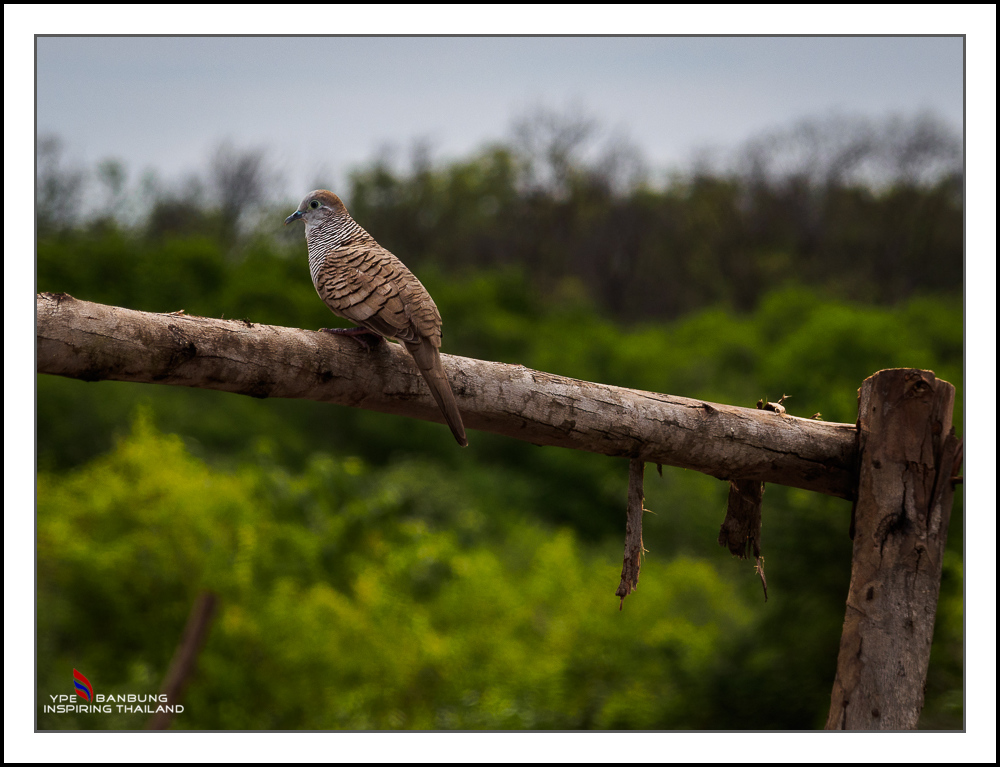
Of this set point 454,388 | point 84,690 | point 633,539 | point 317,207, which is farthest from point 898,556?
point 84,690

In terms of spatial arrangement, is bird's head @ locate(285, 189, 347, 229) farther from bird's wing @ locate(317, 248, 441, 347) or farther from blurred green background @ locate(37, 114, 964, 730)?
blurred green background @ locate(37, 114, 964, 730)

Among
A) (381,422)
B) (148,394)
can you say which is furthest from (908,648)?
(381,422)

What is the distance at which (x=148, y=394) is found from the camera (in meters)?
13.4

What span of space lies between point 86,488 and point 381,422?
278 inches

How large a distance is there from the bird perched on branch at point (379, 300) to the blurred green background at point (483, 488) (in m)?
3.52

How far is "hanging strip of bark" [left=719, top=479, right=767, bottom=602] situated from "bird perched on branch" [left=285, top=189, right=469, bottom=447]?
1.07 metres

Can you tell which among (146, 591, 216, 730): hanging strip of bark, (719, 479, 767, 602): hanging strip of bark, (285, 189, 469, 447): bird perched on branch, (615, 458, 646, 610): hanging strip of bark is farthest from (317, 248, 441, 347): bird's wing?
(146, 591, 216, 730): hanging strip of bark

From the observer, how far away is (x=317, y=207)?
2.88 meters

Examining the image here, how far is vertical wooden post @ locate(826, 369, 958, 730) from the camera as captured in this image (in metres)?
2.30

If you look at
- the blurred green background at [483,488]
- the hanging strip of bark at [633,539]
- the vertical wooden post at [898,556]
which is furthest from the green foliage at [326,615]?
the hanging strip of bark at [633,539]

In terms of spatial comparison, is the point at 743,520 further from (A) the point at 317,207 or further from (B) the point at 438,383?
(A) the point at 317,207

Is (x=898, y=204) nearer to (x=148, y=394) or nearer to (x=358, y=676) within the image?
(x=358, y=676)

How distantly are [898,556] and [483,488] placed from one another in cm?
1375

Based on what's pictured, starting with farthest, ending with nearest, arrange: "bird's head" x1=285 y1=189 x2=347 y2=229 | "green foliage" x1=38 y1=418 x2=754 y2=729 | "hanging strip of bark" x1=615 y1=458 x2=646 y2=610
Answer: "green foliage" x1=38 y1=418 x2=754 y2=729 → "bird's head" x1=285 y1=189 x2=347 y2=229 → "hanging strip of bark" x1=615 y1=458 x2=646 y2=610
